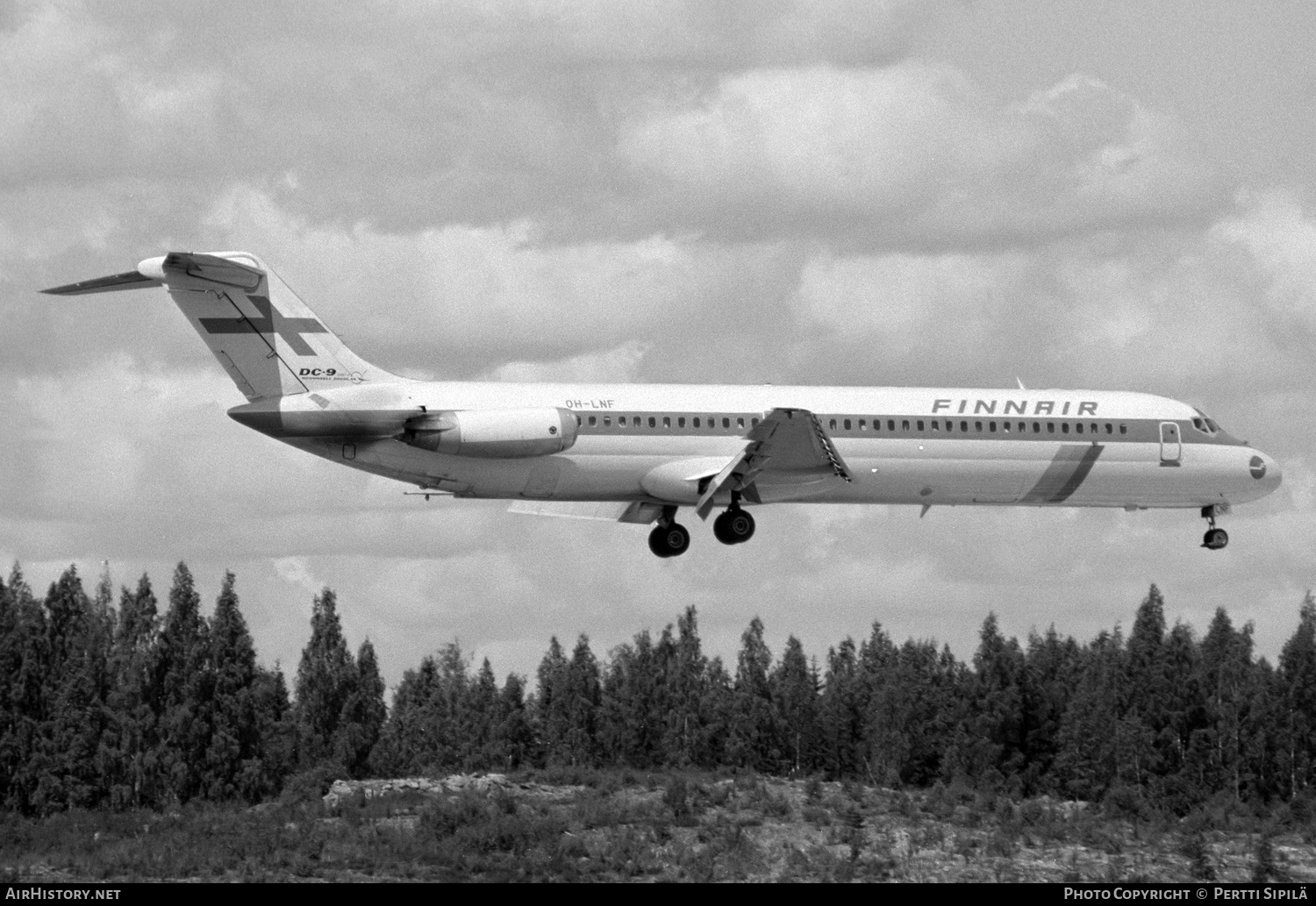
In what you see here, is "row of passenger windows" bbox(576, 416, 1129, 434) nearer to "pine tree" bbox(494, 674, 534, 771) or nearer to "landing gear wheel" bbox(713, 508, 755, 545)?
"landing gear wheel" bbox(713, 508, 755, 545)

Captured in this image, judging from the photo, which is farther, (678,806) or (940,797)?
(940,797)

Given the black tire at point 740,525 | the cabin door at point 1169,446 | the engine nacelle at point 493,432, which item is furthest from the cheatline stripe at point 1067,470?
the engine nacelle at point 493,432

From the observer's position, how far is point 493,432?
4706 cm

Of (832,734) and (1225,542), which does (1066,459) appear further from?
(832,734)

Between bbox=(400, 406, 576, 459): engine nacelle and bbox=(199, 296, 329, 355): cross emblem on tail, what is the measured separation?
2923mm

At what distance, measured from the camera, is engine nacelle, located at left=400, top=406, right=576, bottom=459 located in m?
46.9

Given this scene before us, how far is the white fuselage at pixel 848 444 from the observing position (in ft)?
A: 155

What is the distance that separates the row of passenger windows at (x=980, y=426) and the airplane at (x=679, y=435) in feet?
0.15

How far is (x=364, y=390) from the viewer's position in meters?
47.0

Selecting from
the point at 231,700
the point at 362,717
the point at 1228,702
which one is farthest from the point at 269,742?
the point at 1228,702

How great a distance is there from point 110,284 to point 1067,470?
22.7 meters

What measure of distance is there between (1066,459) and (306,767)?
5247 centimetres
